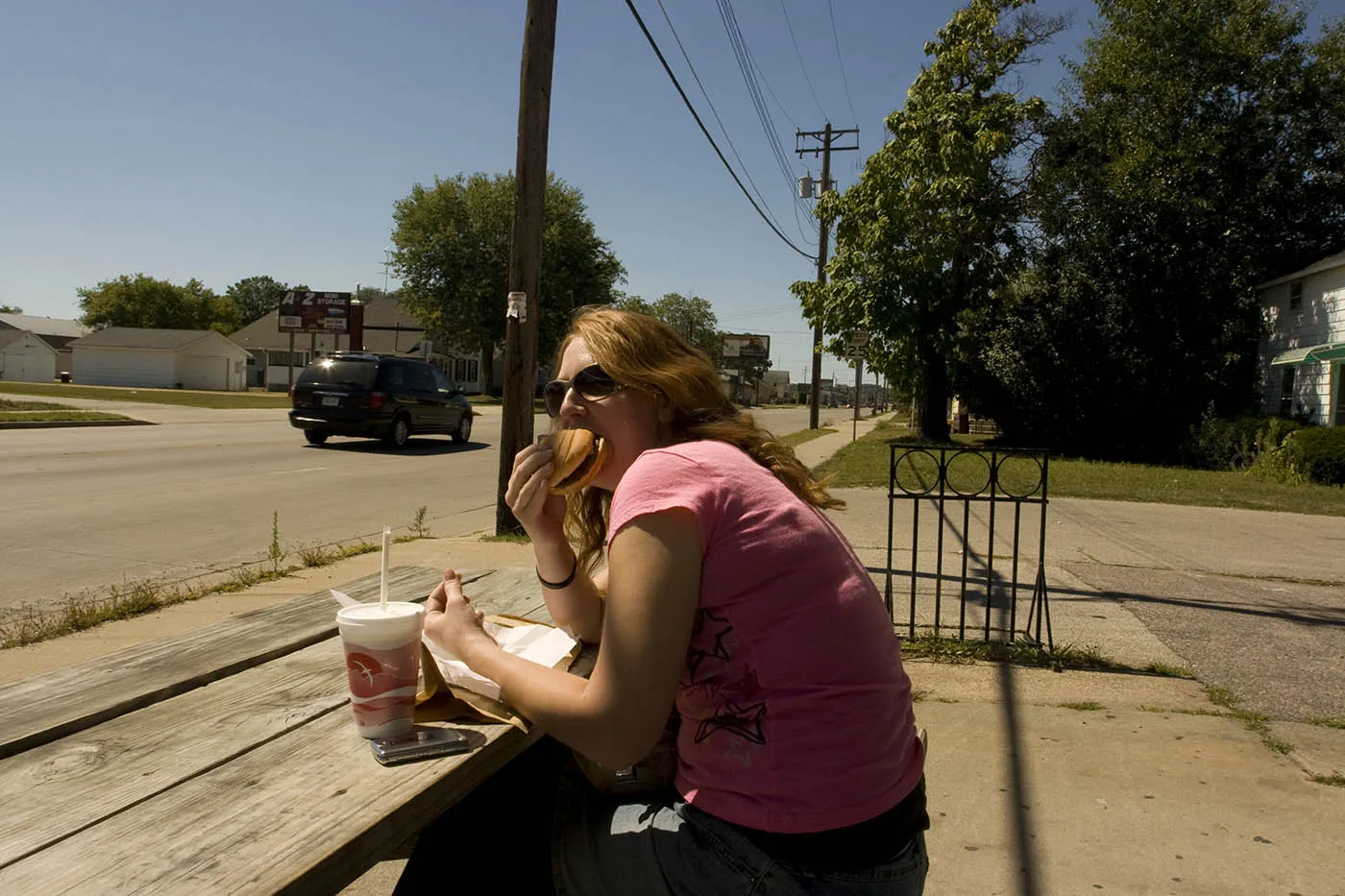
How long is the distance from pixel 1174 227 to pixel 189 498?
2030 centimetres

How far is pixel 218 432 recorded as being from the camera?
20.8 metres

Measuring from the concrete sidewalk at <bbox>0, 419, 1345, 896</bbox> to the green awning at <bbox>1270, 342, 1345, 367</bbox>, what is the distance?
15.3 metres

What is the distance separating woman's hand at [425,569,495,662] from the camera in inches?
71.2

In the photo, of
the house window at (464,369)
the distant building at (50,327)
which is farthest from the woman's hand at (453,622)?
the distant building at (50,327)

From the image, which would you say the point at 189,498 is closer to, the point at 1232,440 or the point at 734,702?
the point at 734,702

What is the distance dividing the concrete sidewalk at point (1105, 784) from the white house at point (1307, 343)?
52.7 feet

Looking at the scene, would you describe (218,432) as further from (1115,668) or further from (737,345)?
(737,345)

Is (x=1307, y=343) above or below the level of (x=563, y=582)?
above

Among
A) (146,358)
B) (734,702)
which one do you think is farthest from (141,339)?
(734,702)

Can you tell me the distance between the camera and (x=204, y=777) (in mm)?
1556

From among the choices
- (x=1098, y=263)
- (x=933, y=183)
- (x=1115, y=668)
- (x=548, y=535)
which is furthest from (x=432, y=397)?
(x=548, y=535)

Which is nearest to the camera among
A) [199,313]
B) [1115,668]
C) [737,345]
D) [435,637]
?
[435,637]

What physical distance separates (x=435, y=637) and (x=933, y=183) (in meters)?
21.1

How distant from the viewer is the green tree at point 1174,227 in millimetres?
21000
